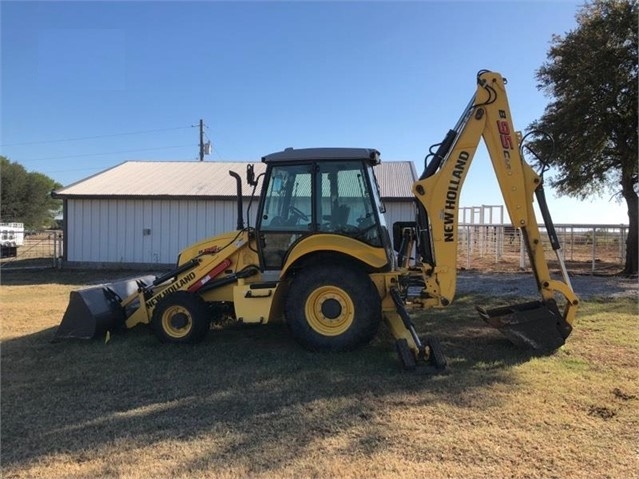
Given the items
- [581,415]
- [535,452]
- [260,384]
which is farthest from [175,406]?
[581,415]

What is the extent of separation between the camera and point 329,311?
596 centimetres

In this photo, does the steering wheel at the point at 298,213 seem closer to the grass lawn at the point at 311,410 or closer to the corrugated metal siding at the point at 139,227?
the grass lawn at the point at 311,410

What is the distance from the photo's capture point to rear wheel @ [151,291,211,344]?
646 centimetres

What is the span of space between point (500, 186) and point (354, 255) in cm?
199

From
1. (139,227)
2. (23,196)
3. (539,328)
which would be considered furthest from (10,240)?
(23,196)

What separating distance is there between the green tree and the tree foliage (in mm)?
43755

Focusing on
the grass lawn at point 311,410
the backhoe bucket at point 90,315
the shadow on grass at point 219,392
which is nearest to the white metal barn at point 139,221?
the backhoe bucket at point 90,315

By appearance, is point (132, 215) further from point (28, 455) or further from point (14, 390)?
point (28, 455)

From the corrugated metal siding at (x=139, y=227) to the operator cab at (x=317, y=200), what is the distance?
35.9 ft

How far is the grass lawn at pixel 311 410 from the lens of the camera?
3.51 meters

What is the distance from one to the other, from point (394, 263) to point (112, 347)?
3.82 meters

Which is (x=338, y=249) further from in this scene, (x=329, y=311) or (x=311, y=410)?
(x=311, y=410)

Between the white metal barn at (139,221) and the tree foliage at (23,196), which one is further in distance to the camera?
the tree foliage at (23,196)

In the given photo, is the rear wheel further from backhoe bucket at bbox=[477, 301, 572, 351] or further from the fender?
backhoe bucket at bbox=[477, 301, 572, 351]
